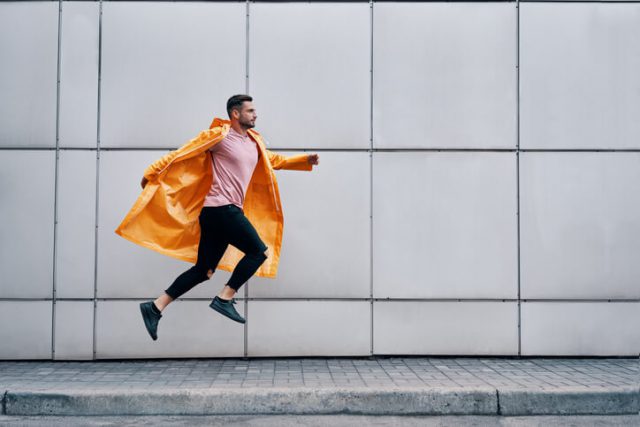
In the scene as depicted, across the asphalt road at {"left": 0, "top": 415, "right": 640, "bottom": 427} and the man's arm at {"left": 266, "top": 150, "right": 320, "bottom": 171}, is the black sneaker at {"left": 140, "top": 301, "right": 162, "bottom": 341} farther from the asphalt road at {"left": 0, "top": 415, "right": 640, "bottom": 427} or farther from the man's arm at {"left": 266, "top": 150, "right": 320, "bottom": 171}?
the man's arm at {"left": 266, "top": 150, "right": 320, "bottom": 171}

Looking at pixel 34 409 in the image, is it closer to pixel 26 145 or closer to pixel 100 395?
pixel 100 395

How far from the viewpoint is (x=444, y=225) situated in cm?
700

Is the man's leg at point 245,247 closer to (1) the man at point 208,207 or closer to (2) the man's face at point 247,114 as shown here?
(1) the man at point 208,207

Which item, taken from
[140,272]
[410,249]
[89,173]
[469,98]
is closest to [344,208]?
[410,249]

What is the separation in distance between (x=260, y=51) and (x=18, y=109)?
2.47m

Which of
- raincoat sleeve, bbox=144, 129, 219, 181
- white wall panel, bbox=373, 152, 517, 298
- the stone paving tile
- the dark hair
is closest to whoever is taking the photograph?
the stone paving tile

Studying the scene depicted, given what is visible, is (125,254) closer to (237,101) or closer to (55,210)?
(55,210)

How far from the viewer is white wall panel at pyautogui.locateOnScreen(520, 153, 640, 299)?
276 inches

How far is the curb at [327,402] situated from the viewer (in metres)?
5.23

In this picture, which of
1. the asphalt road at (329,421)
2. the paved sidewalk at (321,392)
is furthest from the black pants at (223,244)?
→ the asphalt road at (329,421)

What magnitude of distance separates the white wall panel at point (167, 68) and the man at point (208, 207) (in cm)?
89

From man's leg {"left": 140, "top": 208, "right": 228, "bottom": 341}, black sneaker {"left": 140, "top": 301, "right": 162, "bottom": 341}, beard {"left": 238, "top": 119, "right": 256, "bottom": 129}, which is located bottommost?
black sneaker {"left": 140, "top": 301, "right": 162, "bottom": 341}

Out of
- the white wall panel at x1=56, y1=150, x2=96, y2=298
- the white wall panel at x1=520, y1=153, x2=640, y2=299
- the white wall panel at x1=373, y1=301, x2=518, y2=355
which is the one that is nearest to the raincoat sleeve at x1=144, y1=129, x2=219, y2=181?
the white wall panel at x1=56, y1=150, x2=96, y2=298

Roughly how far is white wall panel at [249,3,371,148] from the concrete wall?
0.02 metres
